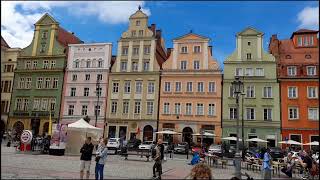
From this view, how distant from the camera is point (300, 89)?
37500 millimetres

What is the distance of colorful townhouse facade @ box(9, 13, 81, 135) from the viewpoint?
144ft

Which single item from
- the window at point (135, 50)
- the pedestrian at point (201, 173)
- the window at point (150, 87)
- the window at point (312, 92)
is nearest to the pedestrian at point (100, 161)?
the pedestrian at point (201, 173)

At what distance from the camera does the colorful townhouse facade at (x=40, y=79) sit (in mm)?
43906

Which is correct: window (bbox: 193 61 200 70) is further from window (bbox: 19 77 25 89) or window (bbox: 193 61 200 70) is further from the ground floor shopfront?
window (bbox: 19 77 25 89)

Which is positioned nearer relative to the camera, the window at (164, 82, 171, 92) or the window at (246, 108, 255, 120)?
the window at (246, 108, 255, 120)

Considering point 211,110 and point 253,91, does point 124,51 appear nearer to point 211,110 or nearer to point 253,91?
point 211,110

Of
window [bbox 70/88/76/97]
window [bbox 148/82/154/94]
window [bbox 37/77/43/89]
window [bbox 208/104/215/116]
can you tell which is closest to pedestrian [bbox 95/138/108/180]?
window [bbox 208/104/215/116]

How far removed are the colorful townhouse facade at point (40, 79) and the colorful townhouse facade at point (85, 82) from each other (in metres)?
1.17

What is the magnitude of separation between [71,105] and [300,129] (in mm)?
27397

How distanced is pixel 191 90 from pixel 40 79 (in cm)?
2051

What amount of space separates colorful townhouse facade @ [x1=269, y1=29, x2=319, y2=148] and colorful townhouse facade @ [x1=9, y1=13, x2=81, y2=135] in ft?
90.1

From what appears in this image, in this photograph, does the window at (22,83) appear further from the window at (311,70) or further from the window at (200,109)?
the window at (311,70)

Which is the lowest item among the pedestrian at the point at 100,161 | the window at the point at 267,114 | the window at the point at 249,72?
the pedestrian at the point at 100,161

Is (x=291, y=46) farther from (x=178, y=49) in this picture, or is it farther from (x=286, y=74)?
(x=178, y=49)
